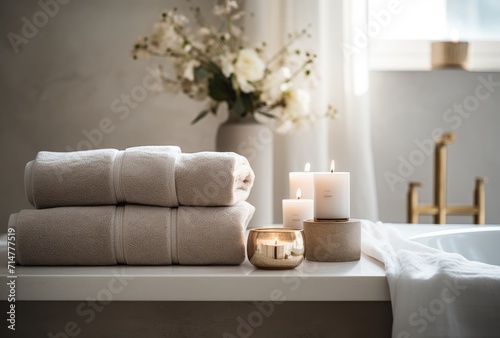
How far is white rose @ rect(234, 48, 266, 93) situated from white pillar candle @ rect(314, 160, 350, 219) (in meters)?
0.54

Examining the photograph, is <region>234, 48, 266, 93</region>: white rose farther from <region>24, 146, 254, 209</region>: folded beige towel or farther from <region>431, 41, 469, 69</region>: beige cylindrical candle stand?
<region>431, 41, 469, 69</region>: beige cylindrical candle stand

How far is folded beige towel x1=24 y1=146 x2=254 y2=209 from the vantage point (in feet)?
3.10

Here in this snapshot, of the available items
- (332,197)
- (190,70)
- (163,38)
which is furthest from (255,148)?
(332,197)

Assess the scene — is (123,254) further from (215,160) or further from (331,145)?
(331,145)

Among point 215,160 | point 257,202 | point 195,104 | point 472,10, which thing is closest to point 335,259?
point 215,160

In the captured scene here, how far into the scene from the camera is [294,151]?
2170 millimetres

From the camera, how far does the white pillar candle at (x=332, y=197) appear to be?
3.36 ft

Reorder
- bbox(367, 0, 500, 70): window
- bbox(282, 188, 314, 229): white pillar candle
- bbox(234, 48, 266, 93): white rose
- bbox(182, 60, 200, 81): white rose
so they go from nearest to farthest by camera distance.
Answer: bbox(282, 188, 314, 229): white pillar candle < bbox(234, 48, 266, 93): white rose < bbox(182, 60, 200, 81): white rose < bbox(367, 0, 500, 70): window

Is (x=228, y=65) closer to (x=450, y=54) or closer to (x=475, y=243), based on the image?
(x=475, y=243)

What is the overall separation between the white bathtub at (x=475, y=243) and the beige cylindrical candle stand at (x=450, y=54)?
822mm

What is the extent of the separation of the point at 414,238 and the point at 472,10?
52.9 inches

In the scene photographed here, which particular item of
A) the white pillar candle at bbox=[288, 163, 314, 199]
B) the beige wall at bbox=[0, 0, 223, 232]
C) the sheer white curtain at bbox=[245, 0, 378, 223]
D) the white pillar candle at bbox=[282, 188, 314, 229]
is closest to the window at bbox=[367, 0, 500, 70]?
the sheer white curtain at bbox=[245, 0, 378, 223]

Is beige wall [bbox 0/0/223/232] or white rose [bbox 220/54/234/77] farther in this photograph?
beige wall [bbox 0/0/223/232]

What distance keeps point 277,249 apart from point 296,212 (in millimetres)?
267
